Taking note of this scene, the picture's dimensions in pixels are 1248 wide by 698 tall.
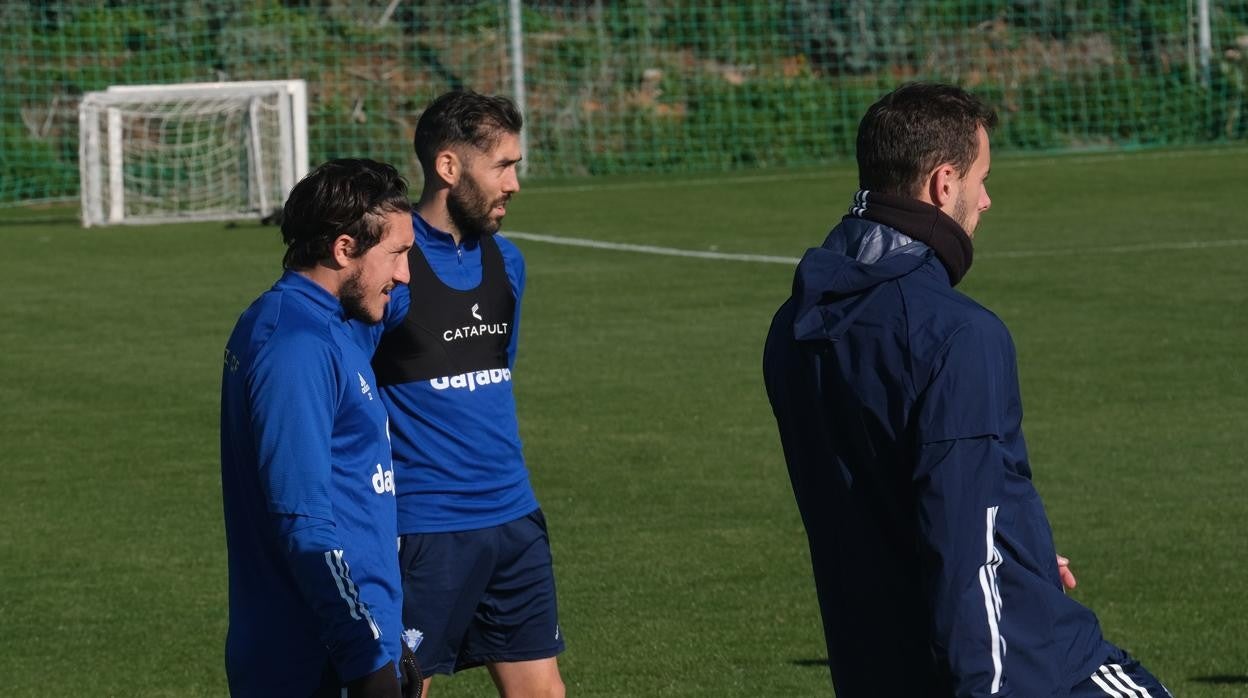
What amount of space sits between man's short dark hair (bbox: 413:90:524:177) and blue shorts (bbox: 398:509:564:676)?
1120mm

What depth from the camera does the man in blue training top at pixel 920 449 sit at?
3.72 meters

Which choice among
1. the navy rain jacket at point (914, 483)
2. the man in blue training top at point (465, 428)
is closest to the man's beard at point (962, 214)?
the navy rain jacket at point (914, 483)

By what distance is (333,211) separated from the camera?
14.4ft

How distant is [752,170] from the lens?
2970 cm

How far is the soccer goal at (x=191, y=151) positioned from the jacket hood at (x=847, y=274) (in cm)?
2137

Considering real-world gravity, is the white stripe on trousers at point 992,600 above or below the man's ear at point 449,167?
below

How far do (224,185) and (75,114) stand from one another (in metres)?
5.00

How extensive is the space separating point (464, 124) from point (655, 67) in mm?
26814

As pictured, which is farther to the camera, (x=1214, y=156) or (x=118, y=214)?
(x=1214, y=156)

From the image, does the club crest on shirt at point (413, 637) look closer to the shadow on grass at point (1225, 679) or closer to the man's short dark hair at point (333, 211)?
the man's short dark hair at point (333, 211)

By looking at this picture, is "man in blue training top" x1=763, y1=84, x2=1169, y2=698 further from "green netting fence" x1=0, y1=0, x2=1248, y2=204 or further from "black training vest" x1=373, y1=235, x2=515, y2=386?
"green netting fence" x1=0, y1=0, x2=1248, y2=204

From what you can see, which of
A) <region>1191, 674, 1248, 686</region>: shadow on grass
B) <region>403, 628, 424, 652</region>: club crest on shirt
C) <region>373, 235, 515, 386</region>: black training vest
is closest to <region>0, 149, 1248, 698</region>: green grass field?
<region>1191, 674, 1248, 686</region>: shadow on grass

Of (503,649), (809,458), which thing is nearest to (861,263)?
(809,458)

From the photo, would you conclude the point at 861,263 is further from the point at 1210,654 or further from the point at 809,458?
the point at 1210,654
